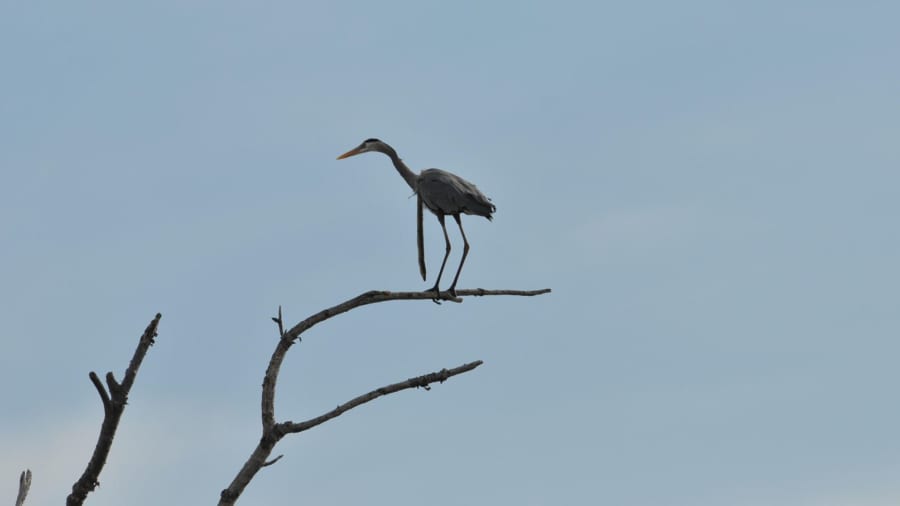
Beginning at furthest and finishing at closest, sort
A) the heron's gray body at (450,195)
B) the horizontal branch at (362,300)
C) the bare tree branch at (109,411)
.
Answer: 1. the heron's gray body at (450,195)
2. the horizontal branch at (362,300)
3. the bare tree branch at (109,411)

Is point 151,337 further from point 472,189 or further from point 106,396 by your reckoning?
point 472,189

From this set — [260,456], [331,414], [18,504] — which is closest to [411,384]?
[331,414]

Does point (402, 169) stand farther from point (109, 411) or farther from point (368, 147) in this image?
point (109, 411)

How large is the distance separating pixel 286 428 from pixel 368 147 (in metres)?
9.46

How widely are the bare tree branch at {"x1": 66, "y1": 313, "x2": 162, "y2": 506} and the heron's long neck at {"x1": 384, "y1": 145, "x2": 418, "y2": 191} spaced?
10.1 meters

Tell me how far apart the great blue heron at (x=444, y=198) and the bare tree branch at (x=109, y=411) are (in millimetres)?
8233

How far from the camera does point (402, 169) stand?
80.8 ft

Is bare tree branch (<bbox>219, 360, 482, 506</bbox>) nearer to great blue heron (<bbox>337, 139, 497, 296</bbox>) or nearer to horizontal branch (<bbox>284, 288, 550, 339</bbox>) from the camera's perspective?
horizontal branch (<bbox>284, 288, 550, 339</bbox>)

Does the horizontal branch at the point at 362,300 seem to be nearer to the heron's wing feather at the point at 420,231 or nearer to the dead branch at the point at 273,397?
the dead branch at the point at 273,397

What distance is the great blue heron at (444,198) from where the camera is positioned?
911 inches

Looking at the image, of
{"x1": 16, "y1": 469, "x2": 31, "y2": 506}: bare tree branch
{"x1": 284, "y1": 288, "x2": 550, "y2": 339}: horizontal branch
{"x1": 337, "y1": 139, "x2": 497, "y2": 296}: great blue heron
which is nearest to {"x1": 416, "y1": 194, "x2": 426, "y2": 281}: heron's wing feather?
{"x1": 337, "y1": 139, "x2": 497, "y2": 296}: great blue heron

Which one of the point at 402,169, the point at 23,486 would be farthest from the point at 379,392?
the point at 402,169

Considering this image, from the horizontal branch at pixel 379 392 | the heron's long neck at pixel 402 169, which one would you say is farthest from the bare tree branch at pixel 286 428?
the heron's long neck at pixel 402 169

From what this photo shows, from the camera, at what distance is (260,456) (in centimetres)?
1714
